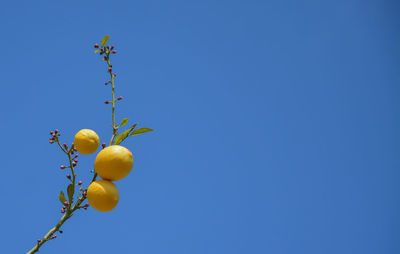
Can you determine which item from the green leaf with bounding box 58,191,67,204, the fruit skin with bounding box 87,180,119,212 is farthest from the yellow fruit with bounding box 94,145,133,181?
the green leaf with bounding box 58,191,67,204

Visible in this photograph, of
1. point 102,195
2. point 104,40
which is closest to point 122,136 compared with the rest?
point 102,195

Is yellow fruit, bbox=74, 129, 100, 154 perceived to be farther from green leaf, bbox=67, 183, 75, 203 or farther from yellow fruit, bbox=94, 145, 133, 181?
green leaf, bbox=67, 183, 75, 203

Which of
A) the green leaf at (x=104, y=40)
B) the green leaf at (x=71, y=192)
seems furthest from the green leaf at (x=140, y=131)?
the green leaf at (x=104, y=40)

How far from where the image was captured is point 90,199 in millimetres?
1479

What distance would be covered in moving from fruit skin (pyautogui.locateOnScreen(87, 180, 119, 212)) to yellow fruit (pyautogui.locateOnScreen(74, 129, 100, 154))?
20 centimetres

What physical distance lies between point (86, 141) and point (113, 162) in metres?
0.21

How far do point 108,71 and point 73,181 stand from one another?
0.63m

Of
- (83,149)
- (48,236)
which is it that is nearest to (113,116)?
(83,149)

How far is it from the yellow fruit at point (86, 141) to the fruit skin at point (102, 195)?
0.20 meters

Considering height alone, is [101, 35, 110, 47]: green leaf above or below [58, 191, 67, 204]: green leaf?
above

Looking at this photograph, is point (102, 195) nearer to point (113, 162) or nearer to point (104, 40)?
point (113, 162)

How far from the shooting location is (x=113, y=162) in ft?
4.89

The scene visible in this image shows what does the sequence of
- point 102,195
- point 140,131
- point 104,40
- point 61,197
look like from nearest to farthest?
point 102,195 → point 61,197 → point 140,131 → point 104,40

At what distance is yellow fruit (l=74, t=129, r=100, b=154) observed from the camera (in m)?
1.59
